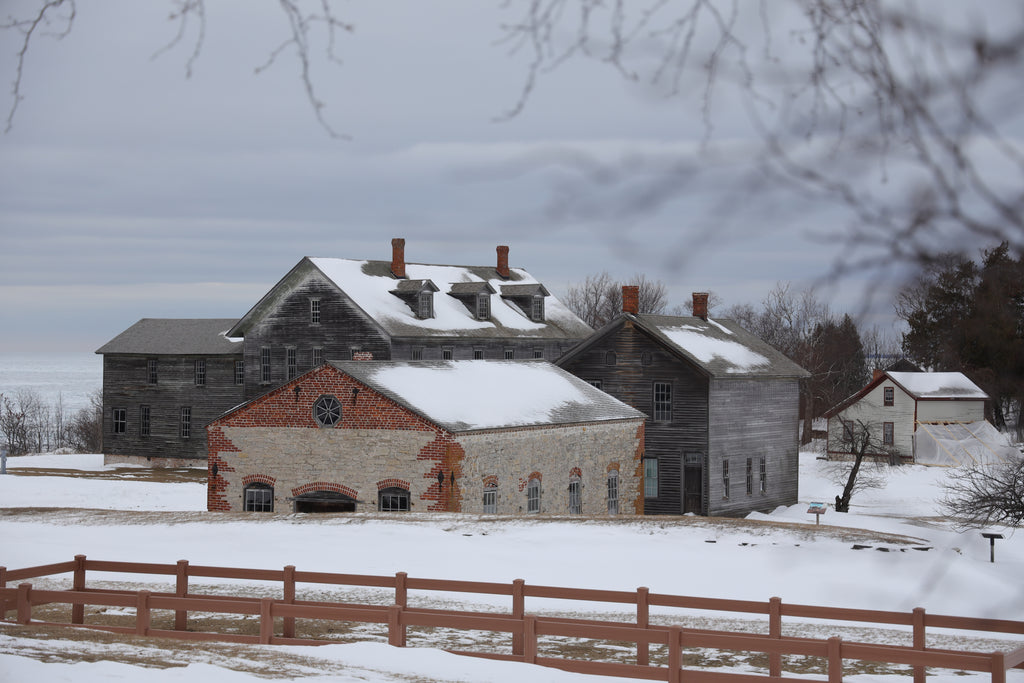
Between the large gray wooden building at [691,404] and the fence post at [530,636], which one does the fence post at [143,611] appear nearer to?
the fence post at [530,636]

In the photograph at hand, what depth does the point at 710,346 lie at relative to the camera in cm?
4412

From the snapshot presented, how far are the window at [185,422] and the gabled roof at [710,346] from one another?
2211cm

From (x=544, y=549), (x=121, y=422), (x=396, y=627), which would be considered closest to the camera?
(x=396, y=627)

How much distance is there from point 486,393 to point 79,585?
16.7 m

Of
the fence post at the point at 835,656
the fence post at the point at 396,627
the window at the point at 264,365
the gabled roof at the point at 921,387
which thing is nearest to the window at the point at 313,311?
the window at the point at 264,365

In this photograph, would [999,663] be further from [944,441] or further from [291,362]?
[944,441]

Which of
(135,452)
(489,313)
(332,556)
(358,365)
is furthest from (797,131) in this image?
(135,452)

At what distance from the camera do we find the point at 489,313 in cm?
5359

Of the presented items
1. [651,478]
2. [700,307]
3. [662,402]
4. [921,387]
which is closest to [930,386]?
[921,387]

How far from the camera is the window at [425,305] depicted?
50.2m

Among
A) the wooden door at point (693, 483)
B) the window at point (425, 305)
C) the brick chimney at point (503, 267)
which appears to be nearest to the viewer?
the wooden door at point (693, 483)

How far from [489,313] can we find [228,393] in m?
13.9

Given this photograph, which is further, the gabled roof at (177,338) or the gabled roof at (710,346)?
the gabled roof at (177,338)

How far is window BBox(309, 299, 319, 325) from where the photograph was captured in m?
49.3
